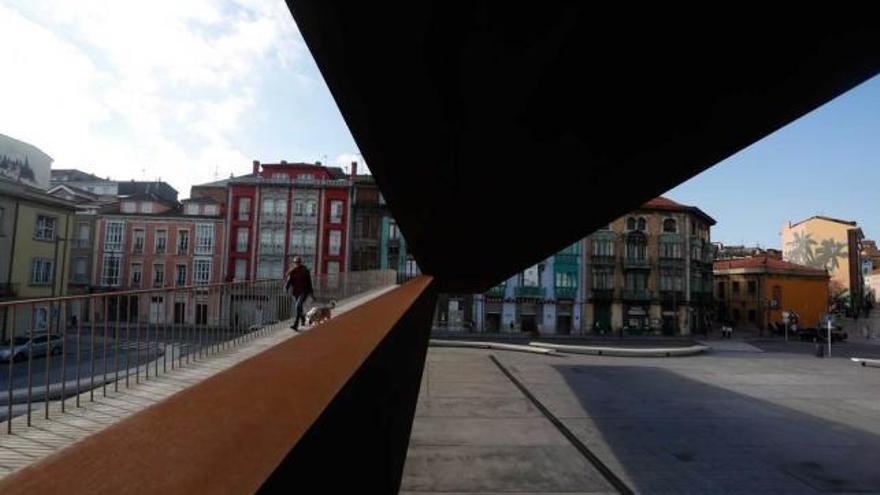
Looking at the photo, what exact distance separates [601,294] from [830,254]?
4416cm

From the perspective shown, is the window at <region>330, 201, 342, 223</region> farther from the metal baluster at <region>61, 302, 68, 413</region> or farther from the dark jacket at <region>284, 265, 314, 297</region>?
the metal baluster at <region>61, 302, 68, 413</region>

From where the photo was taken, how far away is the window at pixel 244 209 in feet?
168

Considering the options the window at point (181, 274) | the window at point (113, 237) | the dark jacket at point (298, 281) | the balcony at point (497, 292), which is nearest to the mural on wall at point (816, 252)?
the balcony at point (497, 292)

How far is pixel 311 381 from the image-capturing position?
2.58 meters

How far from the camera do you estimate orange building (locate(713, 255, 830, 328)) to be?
63281mm

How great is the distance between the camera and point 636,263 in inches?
2132

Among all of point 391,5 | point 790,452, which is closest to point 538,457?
point 790,452

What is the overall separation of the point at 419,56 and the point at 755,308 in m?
73.9

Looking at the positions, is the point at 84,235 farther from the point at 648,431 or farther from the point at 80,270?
the point at 648,431

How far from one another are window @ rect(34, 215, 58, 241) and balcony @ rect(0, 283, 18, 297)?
3.47 m

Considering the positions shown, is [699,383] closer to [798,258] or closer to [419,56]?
[419,56]

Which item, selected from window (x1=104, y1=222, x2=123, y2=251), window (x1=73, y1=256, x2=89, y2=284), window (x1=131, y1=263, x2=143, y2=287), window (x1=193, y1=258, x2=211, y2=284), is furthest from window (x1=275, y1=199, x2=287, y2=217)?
window (x1=73, y1=256, x2=89, y2=284)

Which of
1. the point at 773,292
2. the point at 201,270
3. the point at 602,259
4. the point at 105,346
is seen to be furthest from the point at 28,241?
the point at 773,292

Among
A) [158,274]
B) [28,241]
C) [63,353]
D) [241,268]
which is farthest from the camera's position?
[241,268]
